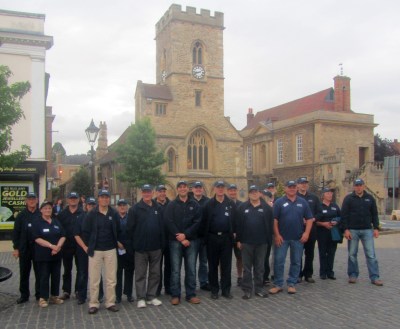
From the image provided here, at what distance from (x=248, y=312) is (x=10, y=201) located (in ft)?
54.0

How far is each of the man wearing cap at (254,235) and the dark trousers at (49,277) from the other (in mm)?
3256

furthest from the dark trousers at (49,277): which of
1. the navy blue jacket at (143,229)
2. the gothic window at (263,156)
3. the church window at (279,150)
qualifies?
the gothic window at (263,156)

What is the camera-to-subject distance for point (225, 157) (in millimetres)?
47531

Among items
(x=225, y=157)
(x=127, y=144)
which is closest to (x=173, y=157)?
(x=225, y=157)

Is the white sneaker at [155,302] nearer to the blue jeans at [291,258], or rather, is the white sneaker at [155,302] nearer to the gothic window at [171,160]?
the blue jeans at [291,258]

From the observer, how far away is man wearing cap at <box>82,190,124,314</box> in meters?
7.92

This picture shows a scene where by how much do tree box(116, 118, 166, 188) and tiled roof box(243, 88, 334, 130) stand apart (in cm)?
2441

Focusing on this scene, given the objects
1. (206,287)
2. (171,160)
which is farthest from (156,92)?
(206,287)

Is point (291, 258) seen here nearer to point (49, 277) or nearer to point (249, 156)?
point (49, 277)

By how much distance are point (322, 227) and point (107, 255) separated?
4.82m

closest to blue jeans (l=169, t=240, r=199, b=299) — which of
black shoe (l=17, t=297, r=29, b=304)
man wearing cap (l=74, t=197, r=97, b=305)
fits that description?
man wearing cap (l=74, t=197, r=97, b=305)

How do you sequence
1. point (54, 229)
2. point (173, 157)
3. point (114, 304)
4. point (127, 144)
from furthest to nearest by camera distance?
point (173, 157) < point (127, 144) < point (54, 229) < point (114, 304)

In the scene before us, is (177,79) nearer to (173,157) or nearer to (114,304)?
(173,157)

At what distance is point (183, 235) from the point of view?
838 centimetres
